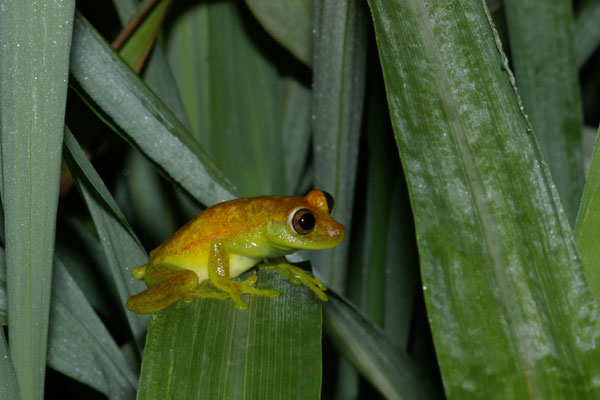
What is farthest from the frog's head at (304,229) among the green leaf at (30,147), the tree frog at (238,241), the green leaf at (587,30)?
the green leaf at (587,30)

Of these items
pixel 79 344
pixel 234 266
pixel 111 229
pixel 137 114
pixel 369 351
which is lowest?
pixel 369 351

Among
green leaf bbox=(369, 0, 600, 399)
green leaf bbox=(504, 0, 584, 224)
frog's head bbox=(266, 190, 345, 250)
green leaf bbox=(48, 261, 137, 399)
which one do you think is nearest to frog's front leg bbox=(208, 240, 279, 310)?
frog's head bbox=(266, 190, 345, 250)

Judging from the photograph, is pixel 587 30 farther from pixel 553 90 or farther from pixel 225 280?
pixel 225 280

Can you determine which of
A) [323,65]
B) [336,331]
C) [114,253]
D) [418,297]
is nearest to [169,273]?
[114,253]

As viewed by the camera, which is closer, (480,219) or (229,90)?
(480,219)

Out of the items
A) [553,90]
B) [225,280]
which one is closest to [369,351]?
[225,280]

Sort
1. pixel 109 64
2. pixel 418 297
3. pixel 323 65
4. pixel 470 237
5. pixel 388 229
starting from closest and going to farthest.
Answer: pixel 470 237
pixel 109 64
pixel 323 65
pixel 388 229
pixel 418 297

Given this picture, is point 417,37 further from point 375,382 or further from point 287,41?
point 287,41
